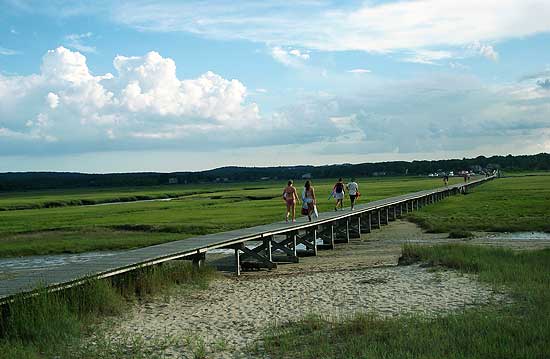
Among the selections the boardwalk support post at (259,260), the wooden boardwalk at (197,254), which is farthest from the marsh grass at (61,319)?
the boardwalk support post at (259,260)

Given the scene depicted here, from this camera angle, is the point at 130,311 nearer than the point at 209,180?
Yes

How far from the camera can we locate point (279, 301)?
12.9 metres

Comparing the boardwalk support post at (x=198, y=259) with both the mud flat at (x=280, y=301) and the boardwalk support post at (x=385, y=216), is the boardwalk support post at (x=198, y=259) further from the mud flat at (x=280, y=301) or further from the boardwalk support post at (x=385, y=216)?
the boardwalk support post at (x=385, y=216)

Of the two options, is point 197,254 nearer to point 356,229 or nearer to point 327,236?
point 327,236

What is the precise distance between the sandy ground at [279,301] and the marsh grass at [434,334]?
617 millimetres

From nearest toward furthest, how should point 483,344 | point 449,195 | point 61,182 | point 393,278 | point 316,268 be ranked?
point 483,344 < point 393,278 < point 316,268 < point 449,195 < point 61,182

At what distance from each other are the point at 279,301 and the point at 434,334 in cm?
451

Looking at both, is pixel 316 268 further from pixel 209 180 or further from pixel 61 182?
pixel 209 180

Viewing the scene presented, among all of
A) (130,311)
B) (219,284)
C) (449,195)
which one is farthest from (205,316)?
(449,195)

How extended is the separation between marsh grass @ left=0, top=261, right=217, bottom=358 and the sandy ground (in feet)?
1.63

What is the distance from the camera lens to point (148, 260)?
546 inches

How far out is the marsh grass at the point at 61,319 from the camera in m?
9.06

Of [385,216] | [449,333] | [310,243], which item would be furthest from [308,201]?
[385,216]

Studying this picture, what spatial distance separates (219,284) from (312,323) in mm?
5900
